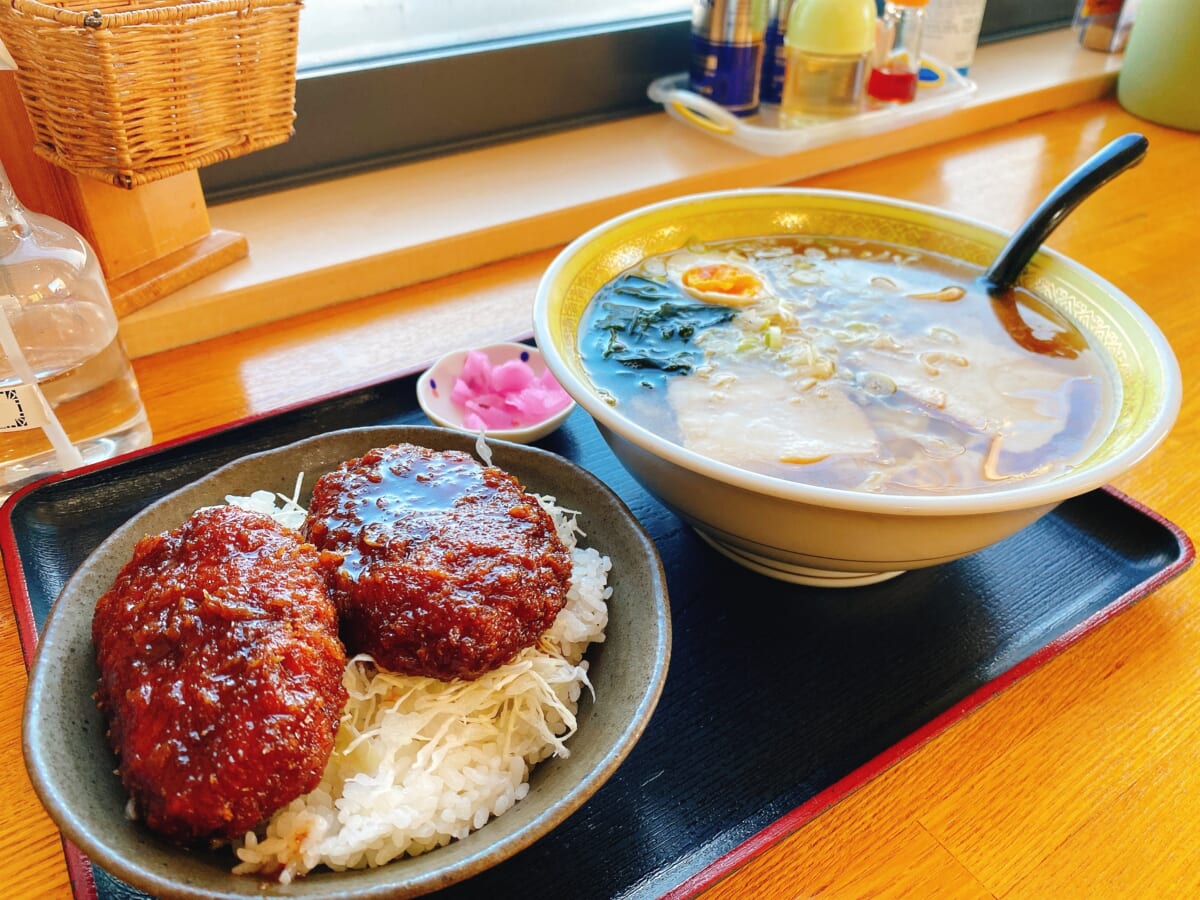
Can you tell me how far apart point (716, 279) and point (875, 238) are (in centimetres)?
30

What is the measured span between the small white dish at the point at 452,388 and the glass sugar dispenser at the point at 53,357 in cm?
46

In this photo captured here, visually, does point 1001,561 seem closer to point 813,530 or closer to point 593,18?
point 813,530

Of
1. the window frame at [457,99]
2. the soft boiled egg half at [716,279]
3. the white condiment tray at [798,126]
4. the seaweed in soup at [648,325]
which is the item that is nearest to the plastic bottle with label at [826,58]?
the white condiment tray at [798,126]

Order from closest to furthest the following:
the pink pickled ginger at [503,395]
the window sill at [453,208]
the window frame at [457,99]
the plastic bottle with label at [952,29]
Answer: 1. the pink pickled ginger at [503,395]
2. the window sill at [453,208]
3. the window frame at [457,99]
4. the plastic bottle with label at [952,29]

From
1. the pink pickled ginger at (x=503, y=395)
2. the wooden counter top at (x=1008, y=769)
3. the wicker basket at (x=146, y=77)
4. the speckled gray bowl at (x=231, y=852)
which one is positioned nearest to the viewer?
the speckled gray bowl at (x=231, y=852)

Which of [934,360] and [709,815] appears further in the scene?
[934,360]

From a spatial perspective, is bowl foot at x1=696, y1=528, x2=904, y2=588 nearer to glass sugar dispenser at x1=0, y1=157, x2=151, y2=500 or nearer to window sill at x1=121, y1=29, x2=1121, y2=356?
glass sugar dispenser at x1=0, y1=157, x2=151, y2=500

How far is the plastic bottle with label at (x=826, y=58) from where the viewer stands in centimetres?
221

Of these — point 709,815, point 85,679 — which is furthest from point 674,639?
point 85,679

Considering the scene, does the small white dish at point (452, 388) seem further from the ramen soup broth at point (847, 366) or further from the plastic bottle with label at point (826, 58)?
the plastic bottle with label at point (826, 58)

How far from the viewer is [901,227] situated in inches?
59.0

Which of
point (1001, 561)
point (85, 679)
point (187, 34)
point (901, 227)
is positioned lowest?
point (1001, 561)

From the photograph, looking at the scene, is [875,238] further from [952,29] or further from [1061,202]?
[952,29]

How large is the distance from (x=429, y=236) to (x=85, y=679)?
4.18 ft
